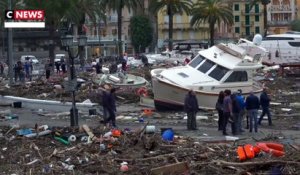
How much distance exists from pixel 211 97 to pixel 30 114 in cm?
737

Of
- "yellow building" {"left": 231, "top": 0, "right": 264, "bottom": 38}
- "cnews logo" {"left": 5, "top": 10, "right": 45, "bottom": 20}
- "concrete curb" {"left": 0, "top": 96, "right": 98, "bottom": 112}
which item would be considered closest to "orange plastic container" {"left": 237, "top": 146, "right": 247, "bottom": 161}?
"concrete curb" {"left": 0, "top": 96, "right": 98, "bottom": 112}

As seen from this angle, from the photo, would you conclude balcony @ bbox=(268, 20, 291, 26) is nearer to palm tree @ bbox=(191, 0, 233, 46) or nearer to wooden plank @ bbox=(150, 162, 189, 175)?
palm tree @ bbox=(191, 0, 233, 46)

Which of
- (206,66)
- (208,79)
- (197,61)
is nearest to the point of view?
(208,79)

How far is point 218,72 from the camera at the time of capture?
1157 inches

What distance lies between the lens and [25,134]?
1877 centimetres

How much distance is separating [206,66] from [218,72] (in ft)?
3.08

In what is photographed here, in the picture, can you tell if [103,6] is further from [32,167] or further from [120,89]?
[32,167]

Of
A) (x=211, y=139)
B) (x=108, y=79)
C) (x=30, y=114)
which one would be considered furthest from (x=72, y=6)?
(x=211, y=139)

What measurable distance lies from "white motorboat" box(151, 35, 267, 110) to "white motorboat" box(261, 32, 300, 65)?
26.1 metres

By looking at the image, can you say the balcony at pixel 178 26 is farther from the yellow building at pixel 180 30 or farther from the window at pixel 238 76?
the window at pixel 238 76

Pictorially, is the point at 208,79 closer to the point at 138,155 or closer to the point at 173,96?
the point at 173,96

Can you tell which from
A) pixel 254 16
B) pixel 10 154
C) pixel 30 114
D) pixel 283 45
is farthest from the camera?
pixel 254 16

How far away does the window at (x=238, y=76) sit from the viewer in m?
29.2

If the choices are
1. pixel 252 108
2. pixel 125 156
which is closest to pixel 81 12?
pixel 252 108
